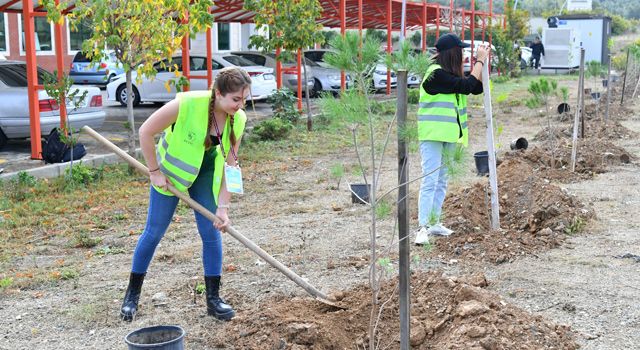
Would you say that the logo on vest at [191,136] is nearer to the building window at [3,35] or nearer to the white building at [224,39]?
the building window at [3,35]

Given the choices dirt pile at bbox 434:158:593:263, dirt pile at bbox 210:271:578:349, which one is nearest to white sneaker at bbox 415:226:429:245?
dirt pile at bbox 434:158:593:263

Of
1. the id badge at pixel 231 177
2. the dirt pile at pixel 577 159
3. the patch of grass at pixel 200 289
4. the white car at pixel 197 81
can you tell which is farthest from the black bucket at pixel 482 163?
the white car at pixel 197 81

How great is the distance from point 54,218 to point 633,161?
7.36m

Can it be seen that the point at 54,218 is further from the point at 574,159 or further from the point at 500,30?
Answer: the point at 500,30

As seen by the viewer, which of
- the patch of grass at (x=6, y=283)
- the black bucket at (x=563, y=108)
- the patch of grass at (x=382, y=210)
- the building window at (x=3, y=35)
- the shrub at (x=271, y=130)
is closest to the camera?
the patch of grass at (x=382, y=210)

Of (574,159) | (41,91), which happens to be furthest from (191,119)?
(41,91)

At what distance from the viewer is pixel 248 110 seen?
19422 millimetres

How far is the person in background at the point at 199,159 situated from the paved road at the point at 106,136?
5986 millimetres

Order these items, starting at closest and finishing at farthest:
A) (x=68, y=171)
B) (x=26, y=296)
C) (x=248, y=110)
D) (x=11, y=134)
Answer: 1. (x=26, y=296)
2. (x=68, y=171)
3. (x=11, y=134)
4. (x=248, y=110)

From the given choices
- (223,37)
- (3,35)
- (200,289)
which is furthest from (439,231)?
(223,37)

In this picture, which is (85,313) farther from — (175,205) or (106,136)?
(106,136)

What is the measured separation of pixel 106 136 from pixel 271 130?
9.85 ft

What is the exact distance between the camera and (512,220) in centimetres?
710

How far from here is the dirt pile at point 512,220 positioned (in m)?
6.26
